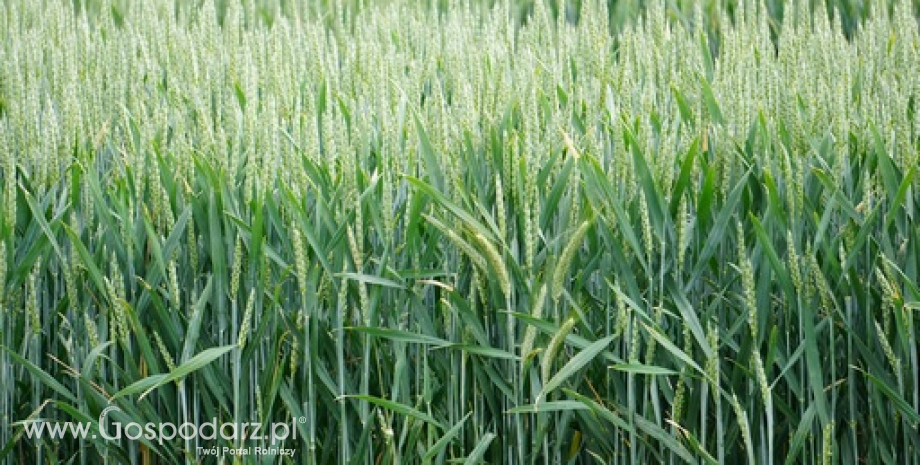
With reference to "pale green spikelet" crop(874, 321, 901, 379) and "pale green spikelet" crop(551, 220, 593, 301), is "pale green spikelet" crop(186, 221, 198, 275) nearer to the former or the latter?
"pale green spikelet" crop(551, 220, 593, 301)

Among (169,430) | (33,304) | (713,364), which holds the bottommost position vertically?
(169,430)

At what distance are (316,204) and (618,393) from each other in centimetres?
54

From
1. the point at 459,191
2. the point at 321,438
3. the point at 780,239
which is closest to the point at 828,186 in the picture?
the point at 780,239

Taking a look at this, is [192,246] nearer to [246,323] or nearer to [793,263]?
[246,323]

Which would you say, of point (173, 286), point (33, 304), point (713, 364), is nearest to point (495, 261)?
point (713, 364)

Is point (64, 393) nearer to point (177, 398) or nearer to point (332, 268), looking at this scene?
point (177, 398)

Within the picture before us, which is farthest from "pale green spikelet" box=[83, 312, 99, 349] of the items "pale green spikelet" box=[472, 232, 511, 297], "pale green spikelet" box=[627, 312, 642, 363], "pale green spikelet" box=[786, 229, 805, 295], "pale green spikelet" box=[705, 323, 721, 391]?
"pale green spikelet" box=[786, 229, 805, 295]

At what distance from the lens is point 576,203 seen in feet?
5.76

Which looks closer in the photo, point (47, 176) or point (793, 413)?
point (793, 413)

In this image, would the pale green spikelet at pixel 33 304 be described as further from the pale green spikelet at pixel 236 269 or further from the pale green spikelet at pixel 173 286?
the pale green spikelet at pixel 236 269

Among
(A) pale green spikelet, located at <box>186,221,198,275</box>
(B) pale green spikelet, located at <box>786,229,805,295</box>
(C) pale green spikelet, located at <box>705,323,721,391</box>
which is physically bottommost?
(C) pale green spikelet, located at <box>705,323,721,391</box>

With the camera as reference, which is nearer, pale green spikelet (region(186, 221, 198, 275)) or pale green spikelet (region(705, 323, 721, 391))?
pale green spikelet (region(705, 323, 721, 391))

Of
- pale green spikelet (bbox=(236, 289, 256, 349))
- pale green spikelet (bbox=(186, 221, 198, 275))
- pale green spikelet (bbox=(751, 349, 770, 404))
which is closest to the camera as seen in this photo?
pale green spikelet (bbox=(751, 349, 770, 404))

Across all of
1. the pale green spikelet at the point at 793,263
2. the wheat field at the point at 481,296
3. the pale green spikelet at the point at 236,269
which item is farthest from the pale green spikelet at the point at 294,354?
the pale green spikelet at the point at 793,263
